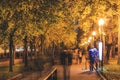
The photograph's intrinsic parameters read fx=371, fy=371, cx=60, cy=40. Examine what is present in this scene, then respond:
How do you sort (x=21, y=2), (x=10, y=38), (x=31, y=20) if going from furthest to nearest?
(x=10, y=38)
(x=31, y=20)
(x=21, y=2)

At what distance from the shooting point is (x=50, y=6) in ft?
67.6

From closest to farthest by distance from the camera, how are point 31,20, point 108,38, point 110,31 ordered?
point 31,20 → point 110,31 → point 108,38

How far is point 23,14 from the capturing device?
20703mm

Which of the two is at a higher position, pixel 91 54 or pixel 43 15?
pixel 43 15

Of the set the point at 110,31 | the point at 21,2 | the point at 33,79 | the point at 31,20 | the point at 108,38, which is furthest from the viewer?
the point at 108,38

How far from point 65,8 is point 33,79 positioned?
5.35 metres

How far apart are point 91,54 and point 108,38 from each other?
11.7 meters

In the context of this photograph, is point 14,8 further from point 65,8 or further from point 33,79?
point 33,79

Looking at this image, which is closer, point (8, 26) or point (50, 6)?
point (50, 6)

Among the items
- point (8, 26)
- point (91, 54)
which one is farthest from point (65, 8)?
point (91, 54)

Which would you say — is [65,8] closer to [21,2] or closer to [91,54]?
[21,2]

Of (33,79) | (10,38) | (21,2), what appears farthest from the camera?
(10,38)

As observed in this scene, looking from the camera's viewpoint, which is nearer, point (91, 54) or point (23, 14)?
point (23, 14)

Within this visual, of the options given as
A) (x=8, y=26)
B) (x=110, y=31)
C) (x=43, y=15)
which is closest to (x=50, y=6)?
(x=43, y=15)
